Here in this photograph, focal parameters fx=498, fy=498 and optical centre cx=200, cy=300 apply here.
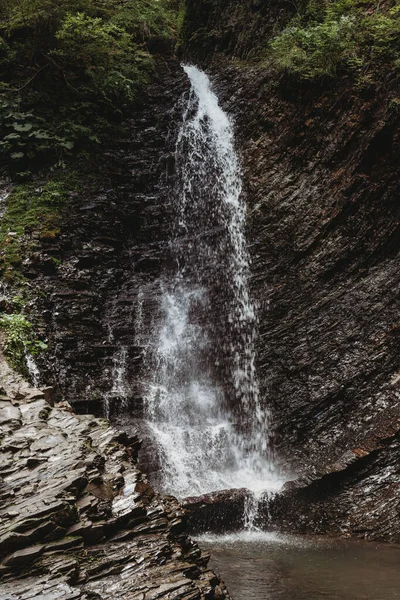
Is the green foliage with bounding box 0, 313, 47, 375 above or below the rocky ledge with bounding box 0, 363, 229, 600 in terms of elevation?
above

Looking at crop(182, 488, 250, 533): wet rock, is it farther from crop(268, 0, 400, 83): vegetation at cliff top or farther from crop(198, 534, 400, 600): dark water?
crop(268, 0, 400, 83): vegetation at cliff top

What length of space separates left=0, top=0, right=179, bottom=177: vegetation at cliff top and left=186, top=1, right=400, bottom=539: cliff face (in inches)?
171

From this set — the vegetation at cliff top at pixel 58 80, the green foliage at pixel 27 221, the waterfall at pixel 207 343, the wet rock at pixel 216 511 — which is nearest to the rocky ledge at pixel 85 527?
the wet rock at pixel 216 511

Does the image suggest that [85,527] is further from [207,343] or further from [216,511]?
[207,343]

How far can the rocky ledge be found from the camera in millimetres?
3727

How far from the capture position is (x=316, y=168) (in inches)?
462

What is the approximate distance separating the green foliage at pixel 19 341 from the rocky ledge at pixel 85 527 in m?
2.72

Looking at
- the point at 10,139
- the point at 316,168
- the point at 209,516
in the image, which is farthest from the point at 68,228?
the point at 209,516

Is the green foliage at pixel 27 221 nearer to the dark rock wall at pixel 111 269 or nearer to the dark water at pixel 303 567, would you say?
the dark rock wall at pixel 111 269

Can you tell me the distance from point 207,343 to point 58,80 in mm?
8929

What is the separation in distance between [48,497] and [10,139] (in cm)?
1098

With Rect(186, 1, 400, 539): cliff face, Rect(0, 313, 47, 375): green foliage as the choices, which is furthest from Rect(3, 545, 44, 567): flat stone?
Rect(186, 1, 400, 539): cliff face

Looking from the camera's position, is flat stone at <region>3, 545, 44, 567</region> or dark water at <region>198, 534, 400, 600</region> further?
dark water at <region>198, 534, 400, 600</region>

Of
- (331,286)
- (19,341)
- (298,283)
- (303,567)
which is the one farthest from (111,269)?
(303,567)
